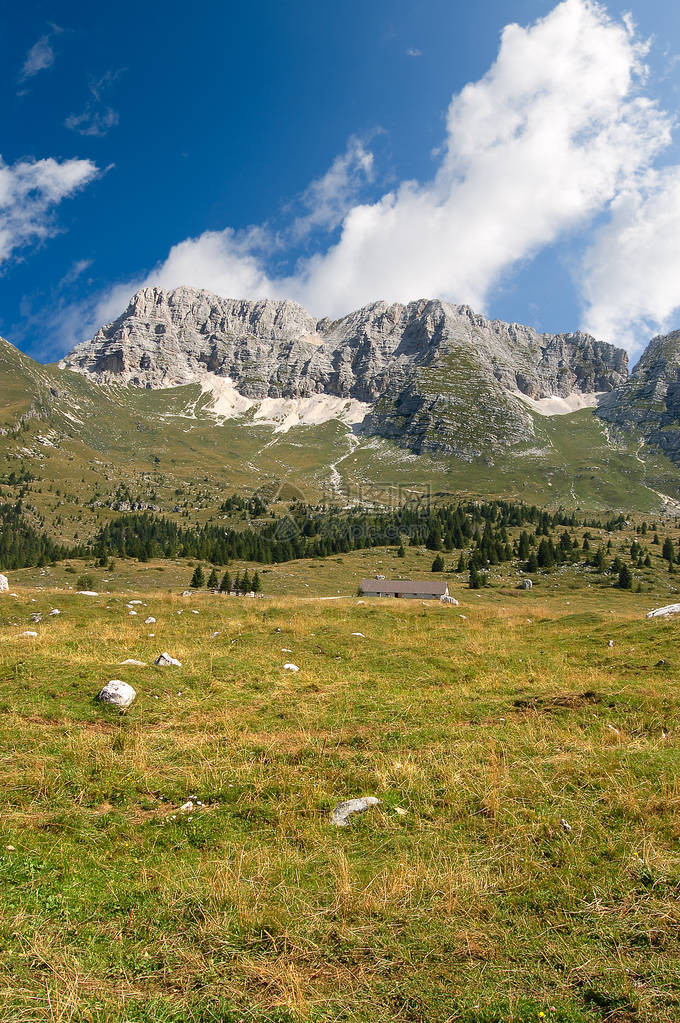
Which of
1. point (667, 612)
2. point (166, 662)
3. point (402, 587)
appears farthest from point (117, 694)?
point (402, 587)

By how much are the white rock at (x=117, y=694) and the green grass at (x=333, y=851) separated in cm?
37

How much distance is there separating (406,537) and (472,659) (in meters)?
127

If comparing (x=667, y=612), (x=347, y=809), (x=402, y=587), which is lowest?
(x=402, y=587)

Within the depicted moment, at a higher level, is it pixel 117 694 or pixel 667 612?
pixel 667 612

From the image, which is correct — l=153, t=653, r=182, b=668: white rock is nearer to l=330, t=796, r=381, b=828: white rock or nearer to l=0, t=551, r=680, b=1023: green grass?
l=0, t=551, r=680, b=1023: green grass

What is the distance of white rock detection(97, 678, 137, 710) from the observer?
11727 mm

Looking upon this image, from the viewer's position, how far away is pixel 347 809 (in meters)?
7.43

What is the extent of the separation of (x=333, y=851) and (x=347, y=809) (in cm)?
116

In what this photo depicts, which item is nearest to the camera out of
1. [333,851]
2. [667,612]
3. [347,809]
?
[333,851]

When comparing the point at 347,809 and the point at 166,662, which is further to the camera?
the point at 166,662

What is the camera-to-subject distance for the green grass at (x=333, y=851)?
4309mm

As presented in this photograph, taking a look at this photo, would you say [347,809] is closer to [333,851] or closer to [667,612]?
[333,851]

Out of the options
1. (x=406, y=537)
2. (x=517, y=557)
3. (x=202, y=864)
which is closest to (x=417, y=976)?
(x=202, y=864)

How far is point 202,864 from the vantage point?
6.01m
